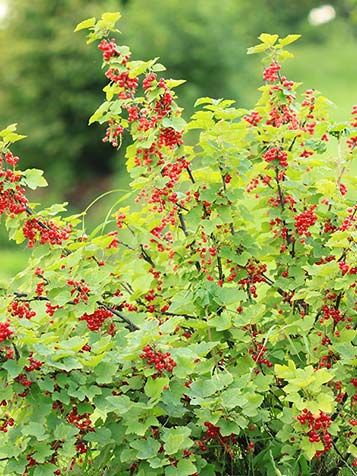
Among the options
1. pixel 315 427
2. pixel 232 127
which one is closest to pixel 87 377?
pixel 315 427

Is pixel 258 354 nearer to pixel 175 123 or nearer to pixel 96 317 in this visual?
pixel 96 317

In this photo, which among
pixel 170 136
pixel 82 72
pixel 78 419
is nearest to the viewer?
pixel 78 419

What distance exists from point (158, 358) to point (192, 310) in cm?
39

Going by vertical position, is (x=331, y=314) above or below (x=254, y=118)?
below

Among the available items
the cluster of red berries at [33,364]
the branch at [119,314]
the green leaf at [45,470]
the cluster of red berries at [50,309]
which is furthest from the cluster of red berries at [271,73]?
the green leaf at [45,470]

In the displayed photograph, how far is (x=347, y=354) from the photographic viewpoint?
284 centimetres

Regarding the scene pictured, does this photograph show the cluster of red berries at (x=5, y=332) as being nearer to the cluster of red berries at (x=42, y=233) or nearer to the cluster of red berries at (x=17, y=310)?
the cluster of red berries at (x=17, y=310)

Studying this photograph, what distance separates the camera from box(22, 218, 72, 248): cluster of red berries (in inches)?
122

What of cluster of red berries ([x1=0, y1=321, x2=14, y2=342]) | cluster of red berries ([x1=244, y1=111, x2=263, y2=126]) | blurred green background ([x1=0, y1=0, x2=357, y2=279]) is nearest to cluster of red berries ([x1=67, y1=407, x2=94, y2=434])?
cluster of red berries ([x1=0, y1=321, x2=14, y2=342])

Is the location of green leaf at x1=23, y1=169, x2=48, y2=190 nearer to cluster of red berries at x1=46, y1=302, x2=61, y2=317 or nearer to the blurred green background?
cluster of red berries at x1=46, y1=302, x2=61, y2=317

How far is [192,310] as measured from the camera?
9.95ft

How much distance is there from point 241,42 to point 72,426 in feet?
52.1

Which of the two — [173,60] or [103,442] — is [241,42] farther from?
[103,442]

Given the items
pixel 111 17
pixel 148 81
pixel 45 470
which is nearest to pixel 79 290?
pixel 45 470
